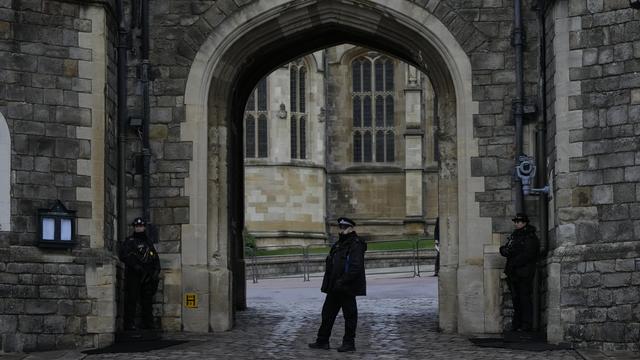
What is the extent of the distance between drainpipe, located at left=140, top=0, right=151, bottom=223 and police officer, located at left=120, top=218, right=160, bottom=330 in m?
0.87

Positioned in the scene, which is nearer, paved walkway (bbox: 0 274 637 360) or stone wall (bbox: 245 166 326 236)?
paved walkway (bbox: 0 274 637 360)

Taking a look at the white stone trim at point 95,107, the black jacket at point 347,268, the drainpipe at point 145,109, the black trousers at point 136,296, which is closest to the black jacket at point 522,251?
the black jacket at point 347,268

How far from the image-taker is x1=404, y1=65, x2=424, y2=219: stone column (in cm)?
5097

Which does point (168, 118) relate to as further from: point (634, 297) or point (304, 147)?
point (304, 147)

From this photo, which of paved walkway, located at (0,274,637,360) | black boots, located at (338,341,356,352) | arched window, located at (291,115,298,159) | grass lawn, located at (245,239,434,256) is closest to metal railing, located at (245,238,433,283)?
grass lawn, located at (245,239,434,256)

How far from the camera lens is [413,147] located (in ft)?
168

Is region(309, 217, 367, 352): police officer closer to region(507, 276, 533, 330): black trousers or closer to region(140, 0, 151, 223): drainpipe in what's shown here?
region(507, 276, 533, 330): black trousers

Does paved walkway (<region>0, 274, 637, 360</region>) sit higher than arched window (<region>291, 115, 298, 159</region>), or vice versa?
arched window (<region>291, 115, 298, 159</region>)

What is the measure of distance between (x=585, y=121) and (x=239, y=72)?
5.48m

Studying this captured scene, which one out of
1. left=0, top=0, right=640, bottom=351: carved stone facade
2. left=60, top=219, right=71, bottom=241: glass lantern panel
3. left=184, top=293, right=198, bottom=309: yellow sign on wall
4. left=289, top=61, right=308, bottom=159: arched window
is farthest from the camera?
left=289, top=61, right=308, bottom=159: arched window

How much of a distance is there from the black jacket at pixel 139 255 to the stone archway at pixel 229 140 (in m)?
0.87

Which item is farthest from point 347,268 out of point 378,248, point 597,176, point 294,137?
point 294,137

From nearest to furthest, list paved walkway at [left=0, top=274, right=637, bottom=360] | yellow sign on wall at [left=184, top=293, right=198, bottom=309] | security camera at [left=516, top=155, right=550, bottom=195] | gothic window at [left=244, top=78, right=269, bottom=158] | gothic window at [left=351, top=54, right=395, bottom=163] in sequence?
paved walkway at [left=0, top=274, right=637, bottom=360] < security camera at [left=516, top=155, right=550, bottom=195] < yellow sign on wall at [left=184, top=293, right=198, bottom=309] < gothic window at [left=244, top=78, right=269, bottom=158] < gothic window at [left=351, top=54, right=395, bottom=163]

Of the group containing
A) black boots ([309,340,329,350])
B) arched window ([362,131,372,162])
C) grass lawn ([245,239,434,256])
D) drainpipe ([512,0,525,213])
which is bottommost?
black boots ([309,340,329,350])
